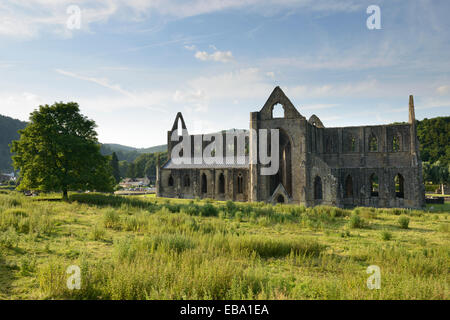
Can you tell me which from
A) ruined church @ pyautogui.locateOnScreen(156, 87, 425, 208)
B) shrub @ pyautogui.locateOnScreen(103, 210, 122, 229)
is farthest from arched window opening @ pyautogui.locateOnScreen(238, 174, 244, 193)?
shrub @ pyautogui.locateOnScreen(103, 210, 122, 229)

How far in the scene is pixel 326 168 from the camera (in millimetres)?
32656

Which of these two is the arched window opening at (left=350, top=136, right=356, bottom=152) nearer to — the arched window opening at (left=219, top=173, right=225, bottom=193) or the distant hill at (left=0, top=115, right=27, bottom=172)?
the arched window opening at (left=219, top=173, right=225, bottom=193)

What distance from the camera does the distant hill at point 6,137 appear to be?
508 feet

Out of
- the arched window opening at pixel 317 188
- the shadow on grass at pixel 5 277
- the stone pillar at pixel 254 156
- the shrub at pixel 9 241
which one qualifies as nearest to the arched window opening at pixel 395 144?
the arched window opening at pixel 317 188

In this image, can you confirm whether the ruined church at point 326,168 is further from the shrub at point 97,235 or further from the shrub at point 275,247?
the shrub at point 97,235

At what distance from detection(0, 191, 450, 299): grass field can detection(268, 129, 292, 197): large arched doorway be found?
18.9 metres

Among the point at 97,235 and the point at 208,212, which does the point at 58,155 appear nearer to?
the point at 208,212

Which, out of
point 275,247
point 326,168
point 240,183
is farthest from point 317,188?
point 275,247

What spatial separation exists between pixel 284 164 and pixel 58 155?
25272mm

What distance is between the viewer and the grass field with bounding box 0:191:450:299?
577cm

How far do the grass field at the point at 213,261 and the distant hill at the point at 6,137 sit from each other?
6999 inches
